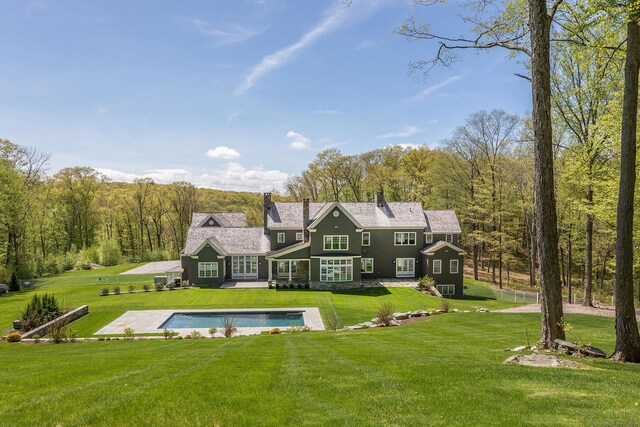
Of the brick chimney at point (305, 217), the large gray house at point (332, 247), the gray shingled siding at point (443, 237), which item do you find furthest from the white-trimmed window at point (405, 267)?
the brick chimney at point (305, 217)

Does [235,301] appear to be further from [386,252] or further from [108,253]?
[108,253]

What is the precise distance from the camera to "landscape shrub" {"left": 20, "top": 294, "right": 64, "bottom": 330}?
17172mm

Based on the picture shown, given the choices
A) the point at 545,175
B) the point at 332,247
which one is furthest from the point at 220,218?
the point at 545,175

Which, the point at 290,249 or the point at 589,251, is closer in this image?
the point at 589,251

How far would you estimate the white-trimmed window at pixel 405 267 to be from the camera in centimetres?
3425

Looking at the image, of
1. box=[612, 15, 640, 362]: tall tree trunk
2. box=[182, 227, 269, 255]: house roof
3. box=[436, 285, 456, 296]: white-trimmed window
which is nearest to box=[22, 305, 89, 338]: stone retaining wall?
box=[182, 227, 269, 255]: house roof

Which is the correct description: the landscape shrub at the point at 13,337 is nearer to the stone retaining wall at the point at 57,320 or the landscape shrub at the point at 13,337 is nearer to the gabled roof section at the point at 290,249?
the stone retaining wall at the point at 57,320

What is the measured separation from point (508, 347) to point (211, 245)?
85.6 feet

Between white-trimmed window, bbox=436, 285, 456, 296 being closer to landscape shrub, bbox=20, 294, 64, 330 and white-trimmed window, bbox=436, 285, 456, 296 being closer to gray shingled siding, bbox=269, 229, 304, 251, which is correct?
gray shingled siding, bbox=269, 229, 304, 251

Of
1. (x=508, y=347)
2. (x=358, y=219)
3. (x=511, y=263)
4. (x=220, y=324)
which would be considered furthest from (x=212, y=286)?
(x=511, y=263)

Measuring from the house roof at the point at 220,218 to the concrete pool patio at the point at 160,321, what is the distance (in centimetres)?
1769

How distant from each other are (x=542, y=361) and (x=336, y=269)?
2364cm

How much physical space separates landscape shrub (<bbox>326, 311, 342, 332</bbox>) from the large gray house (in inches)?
349

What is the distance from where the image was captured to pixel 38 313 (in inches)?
706
